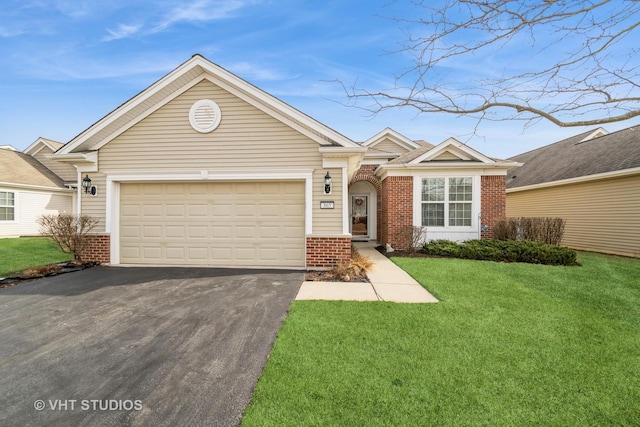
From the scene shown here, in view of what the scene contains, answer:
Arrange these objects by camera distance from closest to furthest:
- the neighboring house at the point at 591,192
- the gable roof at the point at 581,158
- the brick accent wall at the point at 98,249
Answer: the brick accent wall at the point at 98,249
the neighboring house at the point at 591,192
the gable roof at the point at 581,158

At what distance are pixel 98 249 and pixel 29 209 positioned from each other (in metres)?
11.7

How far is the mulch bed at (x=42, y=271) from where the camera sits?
6316 millimetres

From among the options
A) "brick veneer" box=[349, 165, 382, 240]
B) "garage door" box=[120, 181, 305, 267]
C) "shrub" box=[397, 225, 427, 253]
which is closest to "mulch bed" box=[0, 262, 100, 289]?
"garage door" box=[120, 181, 305, 267]

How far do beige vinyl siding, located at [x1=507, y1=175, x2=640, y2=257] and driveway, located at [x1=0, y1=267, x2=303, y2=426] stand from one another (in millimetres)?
12857

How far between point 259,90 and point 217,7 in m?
2.29

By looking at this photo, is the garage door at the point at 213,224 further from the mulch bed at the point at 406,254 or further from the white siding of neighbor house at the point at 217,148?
the mulch bed at the point at 406,254

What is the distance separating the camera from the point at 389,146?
15.9 m

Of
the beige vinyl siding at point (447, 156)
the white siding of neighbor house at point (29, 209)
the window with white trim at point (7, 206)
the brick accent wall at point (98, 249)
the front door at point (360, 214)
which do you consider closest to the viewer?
the brick accent wall at point (98, 249)

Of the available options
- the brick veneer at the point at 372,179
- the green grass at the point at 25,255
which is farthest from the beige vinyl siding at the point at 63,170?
the brick veneer at the point at 372,179

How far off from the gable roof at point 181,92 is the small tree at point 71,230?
1.75 m

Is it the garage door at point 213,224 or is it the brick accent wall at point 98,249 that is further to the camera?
the brick accent wall at point 98,249

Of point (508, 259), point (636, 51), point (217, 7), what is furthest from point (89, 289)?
point (508, 259)

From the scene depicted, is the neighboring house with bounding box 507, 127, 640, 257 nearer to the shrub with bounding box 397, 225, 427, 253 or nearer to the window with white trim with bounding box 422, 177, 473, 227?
A: the window with white trim with bounding box 422, 177, 473, 227

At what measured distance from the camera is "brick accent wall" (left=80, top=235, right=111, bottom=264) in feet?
25.8
